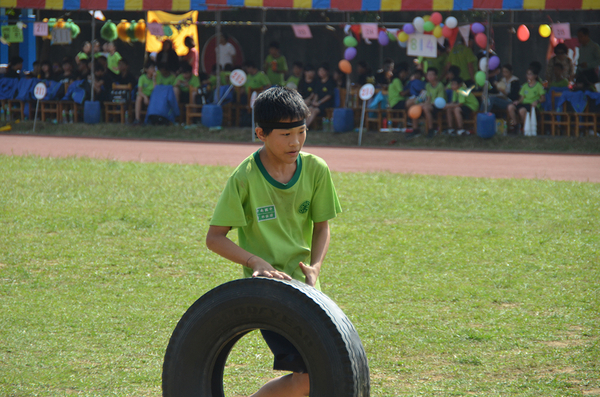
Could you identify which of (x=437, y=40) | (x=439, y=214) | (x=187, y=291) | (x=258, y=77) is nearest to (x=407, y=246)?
(x=439, y=214)

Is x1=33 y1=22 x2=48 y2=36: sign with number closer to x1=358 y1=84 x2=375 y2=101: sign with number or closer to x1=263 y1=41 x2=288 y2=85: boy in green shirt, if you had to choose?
x1=263 y1=41 x2=288 y2=85: boy in green shirt

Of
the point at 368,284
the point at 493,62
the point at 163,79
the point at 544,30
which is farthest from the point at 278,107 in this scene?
the point at 163,79

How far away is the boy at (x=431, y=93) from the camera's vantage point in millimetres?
16016

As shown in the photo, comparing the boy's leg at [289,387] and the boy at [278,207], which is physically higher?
the boy at [278,207]

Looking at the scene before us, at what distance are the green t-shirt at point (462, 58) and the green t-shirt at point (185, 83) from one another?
6.36 metres

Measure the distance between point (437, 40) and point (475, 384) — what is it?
44.5 ft

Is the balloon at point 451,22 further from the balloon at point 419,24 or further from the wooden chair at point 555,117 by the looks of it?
the wooden chair at point 555,117

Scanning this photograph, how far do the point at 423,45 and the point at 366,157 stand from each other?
348 centimetres

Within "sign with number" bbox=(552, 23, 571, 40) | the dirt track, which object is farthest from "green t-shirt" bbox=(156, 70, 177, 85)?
"sign with number" bbox=(552, 23, 571, 40)

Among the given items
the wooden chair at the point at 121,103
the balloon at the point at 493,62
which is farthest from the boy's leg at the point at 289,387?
the wooden chair at the point at 121,103

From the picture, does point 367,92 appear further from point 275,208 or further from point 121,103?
point 275,208

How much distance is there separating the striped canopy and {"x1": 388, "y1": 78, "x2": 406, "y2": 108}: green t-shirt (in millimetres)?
1836

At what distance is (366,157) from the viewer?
13930mm

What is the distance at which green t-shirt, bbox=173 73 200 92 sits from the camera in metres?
18.4
